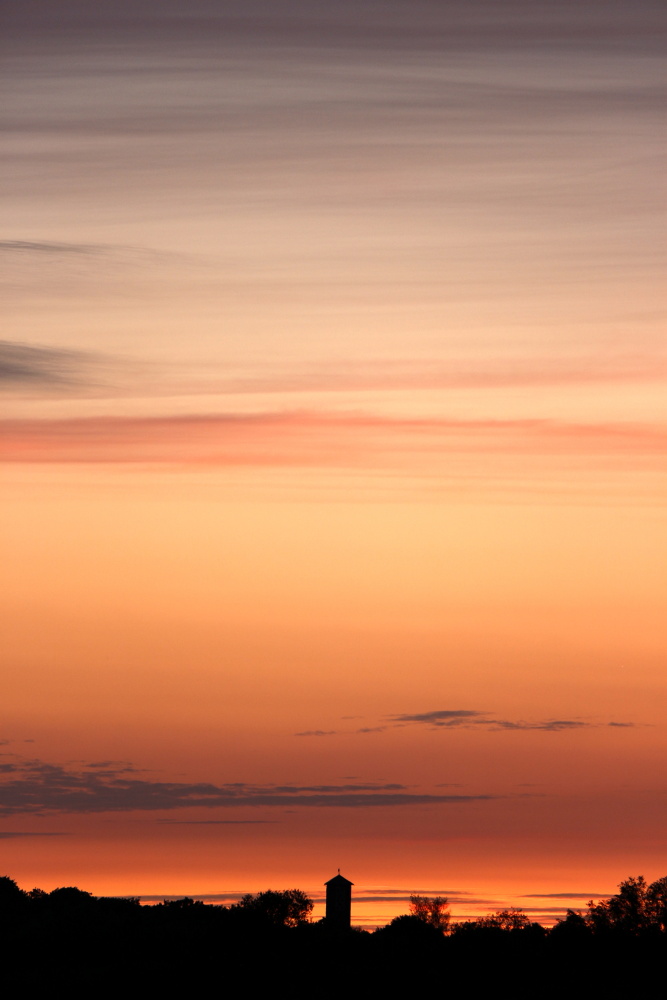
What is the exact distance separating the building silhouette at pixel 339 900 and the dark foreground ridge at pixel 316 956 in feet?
75.6

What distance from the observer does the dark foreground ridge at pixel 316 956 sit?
325 feet

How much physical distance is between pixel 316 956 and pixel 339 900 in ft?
149

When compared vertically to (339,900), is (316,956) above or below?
below

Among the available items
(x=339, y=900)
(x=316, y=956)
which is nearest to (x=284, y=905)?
(x=339, y=900)

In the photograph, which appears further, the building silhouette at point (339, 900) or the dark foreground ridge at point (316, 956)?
the building silhouette at point (339, 900)

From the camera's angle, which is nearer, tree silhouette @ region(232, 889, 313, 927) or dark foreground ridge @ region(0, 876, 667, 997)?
dark foreground ridge @ region(0, 876, 667, 997)

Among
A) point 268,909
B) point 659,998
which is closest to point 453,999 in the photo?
point 659,998

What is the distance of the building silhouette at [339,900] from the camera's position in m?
148

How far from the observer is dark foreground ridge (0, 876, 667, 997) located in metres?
99.0

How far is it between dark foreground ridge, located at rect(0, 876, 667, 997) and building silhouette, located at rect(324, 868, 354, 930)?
2306cm

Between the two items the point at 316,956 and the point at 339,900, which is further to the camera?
the point at 339,900

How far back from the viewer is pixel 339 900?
498 feet

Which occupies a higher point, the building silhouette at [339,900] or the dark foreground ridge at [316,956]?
the building silhouette at [339,900]

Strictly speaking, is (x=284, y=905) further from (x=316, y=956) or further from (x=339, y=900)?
(x=316, y=956)
